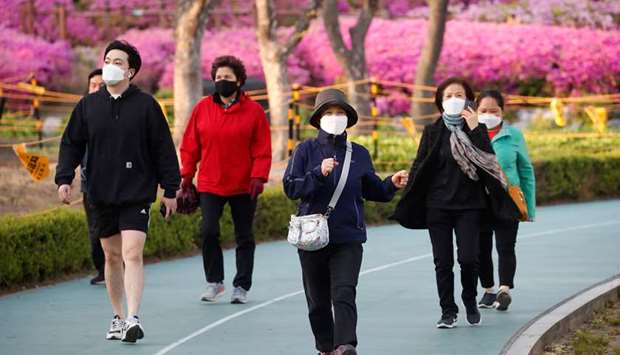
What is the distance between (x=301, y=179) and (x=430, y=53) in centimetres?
2524

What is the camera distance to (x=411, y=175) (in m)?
9.98

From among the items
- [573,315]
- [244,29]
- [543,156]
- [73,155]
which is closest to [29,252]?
[73,155]

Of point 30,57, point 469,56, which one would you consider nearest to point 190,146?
point 30,57

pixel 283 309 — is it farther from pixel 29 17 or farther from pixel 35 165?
pixel 29 17

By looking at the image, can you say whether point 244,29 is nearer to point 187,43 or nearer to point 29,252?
point 187,43

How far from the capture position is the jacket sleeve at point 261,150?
1143 cm

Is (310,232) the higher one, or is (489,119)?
(489,119)

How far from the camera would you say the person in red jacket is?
11.4 meters

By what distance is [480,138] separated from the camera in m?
9.97

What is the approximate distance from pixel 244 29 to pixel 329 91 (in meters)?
34.0

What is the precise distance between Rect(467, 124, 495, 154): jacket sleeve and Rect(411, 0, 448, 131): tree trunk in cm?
2226

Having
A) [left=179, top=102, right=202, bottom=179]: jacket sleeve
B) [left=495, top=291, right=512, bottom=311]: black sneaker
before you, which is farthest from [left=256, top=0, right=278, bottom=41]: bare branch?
[left=495, top=291, right=512, bottom=311]: black sneaker

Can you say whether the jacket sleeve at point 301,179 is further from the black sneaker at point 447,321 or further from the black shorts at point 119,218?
the black sneaker at point 447,321

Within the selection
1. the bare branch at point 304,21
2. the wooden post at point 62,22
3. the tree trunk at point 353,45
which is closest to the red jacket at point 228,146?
the bare branch at point 304,21
